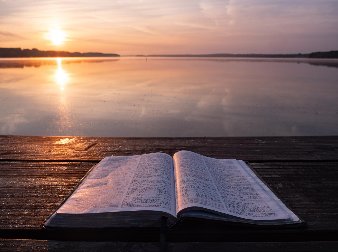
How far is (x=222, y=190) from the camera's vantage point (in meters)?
1.23

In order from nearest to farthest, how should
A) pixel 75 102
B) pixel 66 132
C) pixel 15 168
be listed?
pixel 15 168
pixel 66 132
pixel 75 102

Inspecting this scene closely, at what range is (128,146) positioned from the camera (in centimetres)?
238

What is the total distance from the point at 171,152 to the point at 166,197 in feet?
3.56

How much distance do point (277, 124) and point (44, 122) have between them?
780 cm

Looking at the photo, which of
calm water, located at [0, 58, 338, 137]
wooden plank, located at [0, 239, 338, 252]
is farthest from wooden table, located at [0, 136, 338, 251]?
calm water, located at [0, 58, 338, 137]

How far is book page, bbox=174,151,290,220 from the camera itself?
1.06 metres

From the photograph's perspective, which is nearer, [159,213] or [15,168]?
[159,213]

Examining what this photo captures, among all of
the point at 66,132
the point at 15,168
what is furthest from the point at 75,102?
the point at 15,168

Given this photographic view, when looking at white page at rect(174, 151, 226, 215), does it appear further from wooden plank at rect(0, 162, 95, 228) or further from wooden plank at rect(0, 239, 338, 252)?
wooden plank at rect(0, 162, 95, 228)

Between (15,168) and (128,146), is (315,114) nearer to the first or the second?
(128,146)

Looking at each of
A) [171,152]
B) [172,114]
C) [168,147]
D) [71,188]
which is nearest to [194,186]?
[71,188]

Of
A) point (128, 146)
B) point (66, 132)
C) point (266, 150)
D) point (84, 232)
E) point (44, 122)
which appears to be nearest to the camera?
point (84, 232)

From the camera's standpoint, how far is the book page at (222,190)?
1.06 meters

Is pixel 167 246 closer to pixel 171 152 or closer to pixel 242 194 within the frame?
pixel 242 194
